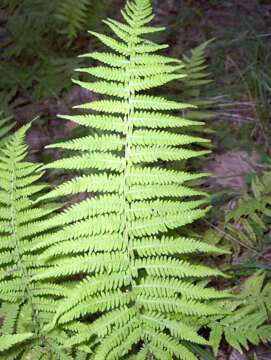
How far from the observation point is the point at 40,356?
7.51 feet

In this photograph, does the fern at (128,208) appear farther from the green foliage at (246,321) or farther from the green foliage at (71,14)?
the green foliage at (71,14)

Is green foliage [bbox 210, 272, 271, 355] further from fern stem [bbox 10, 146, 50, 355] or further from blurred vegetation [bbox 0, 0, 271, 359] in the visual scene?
fern stem [bbox 10, 146, 50, 355]

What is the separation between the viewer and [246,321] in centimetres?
235

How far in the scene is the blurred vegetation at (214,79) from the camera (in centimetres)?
330

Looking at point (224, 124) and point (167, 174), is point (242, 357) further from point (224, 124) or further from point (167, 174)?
point (224, 124)

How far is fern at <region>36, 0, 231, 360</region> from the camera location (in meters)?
1.95

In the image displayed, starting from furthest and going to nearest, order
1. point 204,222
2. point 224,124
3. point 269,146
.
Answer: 1. point 224,124
2. point 269,146
3. point 204,222

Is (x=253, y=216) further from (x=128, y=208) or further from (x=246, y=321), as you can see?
(x=128, y=208)

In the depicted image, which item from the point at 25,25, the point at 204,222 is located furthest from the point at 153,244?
the point at 25,25

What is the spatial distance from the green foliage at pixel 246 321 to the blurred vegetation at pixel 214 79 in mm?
593

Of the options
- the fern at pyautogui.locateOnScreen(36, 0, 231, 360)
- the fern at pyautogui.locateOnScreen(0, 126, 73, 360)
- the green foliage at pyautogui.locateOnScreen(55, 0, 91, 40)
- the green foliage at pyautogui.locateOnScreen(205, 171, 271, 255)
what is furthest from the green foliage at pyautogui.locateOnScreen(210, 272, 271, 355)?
the green foliage at pyautogui.locateOnScreen(55, 0, 91, 40)

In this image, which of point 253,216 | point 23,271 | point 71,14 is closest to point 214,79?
point 71,14

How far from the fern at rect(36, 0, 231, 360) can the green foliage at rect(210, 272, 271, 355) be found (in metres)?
0.29

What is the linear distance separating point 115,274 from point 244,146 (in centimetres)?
225
